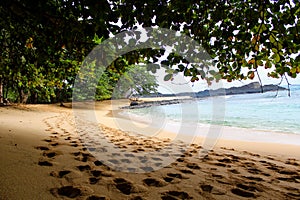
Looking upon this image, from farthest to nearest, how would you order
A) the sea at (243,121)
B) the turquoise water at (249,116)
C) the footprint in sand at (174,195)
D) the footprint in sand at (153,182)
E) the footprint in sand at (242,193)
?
1. the turquoise water at (249,116)
2. the sea at (243,121)
3. the footprint in sand at (153,182)
4. the footprint in sand at (242,193)
5. the footprint in sand at (174,195)

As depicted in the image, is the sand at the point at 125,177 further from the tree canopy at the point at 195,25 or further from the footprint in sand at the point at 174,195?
the tree canopy at the point at 195,25

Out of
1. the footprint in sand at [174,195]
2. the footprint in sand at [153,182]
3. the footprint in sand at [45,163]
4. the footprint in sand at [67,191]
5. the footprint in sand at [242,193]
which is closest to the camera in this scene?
the footprint in sand at [67,191]

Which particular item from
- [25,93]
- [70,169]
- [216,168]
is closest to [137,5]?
[70,169]

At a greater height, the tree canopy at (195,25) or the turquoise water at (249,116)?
the tree canopy at (195,25)

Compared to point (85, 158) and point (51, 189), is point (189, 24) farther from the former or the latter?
point (51, 189)

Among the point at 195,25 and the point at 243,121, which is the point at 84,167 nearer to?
the point at 195,25

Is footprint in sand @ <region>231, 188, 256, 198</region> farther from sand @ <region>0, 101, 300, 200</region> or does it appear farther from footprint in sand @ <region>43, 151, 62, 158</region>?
footprint in sand @ <region>43, 151, 62, 158</region>

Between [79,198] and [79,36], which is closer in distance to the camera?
[79,198]

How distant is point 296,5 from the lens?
2098mm

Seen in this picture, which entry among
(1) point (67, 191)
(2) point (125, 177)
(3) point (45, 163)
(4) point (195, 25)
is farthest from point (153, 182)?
(4) point (195, 25)

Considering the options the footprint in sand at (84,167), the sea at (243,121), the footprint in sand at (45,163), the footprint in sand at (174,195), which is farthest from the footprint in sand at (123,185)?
the sea at (243,121)

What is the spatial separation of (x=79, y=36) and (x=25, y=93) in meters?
17.8

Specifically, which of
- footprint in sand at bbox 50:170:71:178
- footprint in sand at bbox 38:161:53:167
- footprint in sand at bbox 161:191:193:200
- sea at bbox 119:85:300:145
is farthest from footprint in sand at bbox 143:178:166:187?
sea at bbox 119:85:300:145

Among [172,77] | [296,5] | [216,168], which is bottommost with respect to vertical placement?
[216,168]
